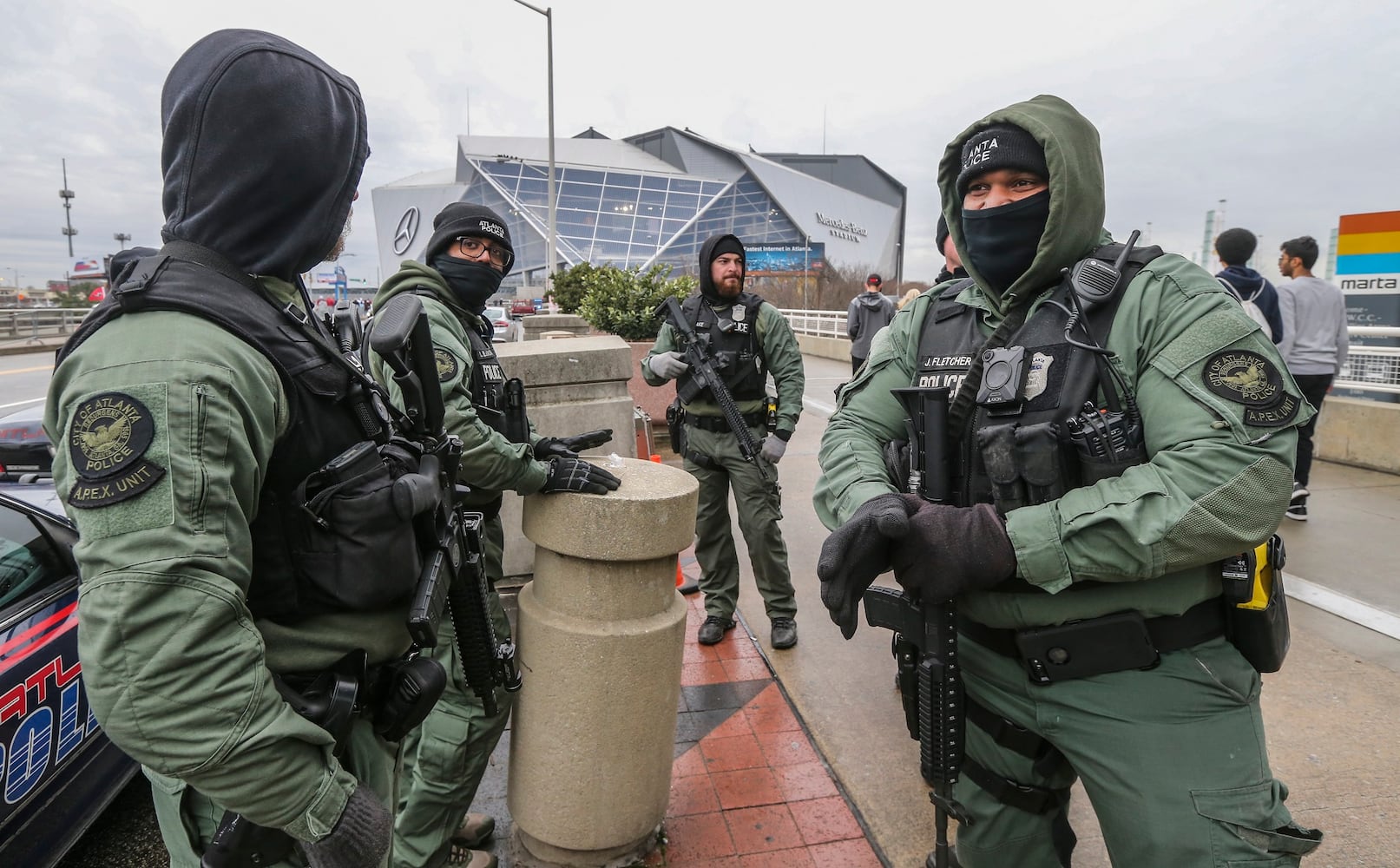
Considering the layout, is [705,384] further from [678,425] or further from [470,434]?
[470,434]

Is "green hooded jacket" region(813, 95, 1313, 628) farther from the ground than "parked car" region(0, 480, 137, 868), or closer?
farther from the ground

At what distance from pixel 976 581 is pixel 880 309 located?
27.2 feet

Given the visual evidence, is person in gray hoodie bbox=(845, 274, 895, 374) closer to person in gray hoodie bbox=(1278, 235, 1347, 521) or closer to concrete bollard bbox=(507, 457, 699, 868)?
person in gray hoodie bbox=(1278, 235, 1347, 521)

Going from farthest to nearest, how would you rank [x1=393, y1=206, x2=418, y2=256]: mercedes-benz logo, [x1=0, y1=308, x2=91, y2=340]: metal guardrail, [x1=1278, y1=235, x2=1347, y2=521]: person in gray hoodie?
1. [x1=393, y1=206, x2=418, y2=256]: mercedes-benz logo
2. [x1=0, y1=308, x2=91, y2=340]: metal guardrail
3. [x1=1278, y1=235, x2=1347, y2=521]: person in gray hoodie

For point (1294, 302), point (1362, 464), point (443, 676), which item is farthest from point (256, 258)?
point (1362, 464)

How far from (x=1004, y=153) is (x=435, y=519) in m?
1.42

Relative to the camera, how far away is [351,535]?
1271mm

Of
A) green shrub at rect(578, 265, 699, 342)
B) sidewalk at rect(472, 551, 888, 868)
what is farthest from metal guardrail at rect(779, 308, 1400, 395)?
sidewalk at rect(472, 551, 888, 868)

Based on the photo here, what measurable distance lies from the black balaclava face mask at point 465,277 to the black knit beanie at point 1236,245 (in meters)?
4.86

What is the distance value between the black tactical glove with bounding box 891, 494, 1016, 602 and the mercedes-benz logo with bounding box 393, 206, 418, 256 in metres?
70.5

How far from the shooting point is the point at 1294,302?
17.8ft

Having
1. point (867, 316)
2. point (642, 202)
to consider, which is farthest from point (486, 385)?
point (642, 202)

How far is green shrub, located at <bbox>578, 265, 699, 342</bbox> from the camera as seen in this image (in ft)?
26.7

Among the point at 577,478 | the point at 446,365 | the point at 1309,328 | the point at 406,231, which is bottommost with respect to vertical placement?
the point at 577,478
